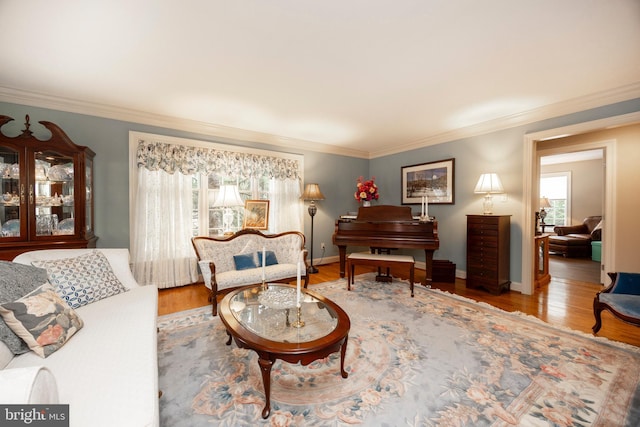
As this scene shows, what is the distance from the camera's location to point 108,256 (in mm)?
2221

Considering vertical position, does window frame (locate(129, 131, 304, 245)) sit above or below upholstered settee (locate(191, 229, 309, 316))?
above

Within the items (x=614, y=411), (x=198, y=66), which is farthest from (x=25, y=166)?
(x=614, y=411)

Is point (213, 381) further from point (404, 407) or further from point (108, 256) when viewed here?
point (108, 256)

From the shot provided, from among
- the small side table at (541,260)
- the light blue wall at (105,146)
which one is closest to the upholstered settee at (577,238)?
the small side table at (541,260)

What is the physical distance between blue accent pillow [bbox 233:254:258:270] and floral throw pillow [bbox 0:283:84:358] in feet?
5.93

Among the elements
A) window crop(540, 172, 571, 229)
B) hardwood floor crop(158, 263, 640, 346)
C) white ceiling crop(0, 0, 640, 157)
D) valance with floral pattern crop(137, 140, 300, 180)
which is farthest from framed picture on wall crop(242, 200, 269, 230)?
window crop(540, 172, 571, 229)

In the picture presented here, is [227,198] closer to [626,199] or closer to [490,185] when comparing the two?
[490,185]

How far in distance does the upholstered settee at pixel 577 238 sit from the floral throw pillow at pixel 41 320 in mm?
8310

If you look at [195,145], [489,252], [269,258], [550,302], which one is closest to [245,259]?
[269,258]

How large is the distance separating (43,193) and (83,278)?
1.61 m

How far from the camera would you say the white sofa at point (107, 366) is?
88 centimetres

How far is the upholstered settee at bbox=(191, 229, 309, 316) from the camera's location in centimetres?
285

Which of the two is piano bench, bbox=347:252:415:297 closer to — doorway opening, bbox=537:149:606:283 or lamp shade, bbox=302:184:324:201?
lamp shade, bbox=302:184:324:201

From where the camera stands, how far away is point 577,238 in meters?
5.69
